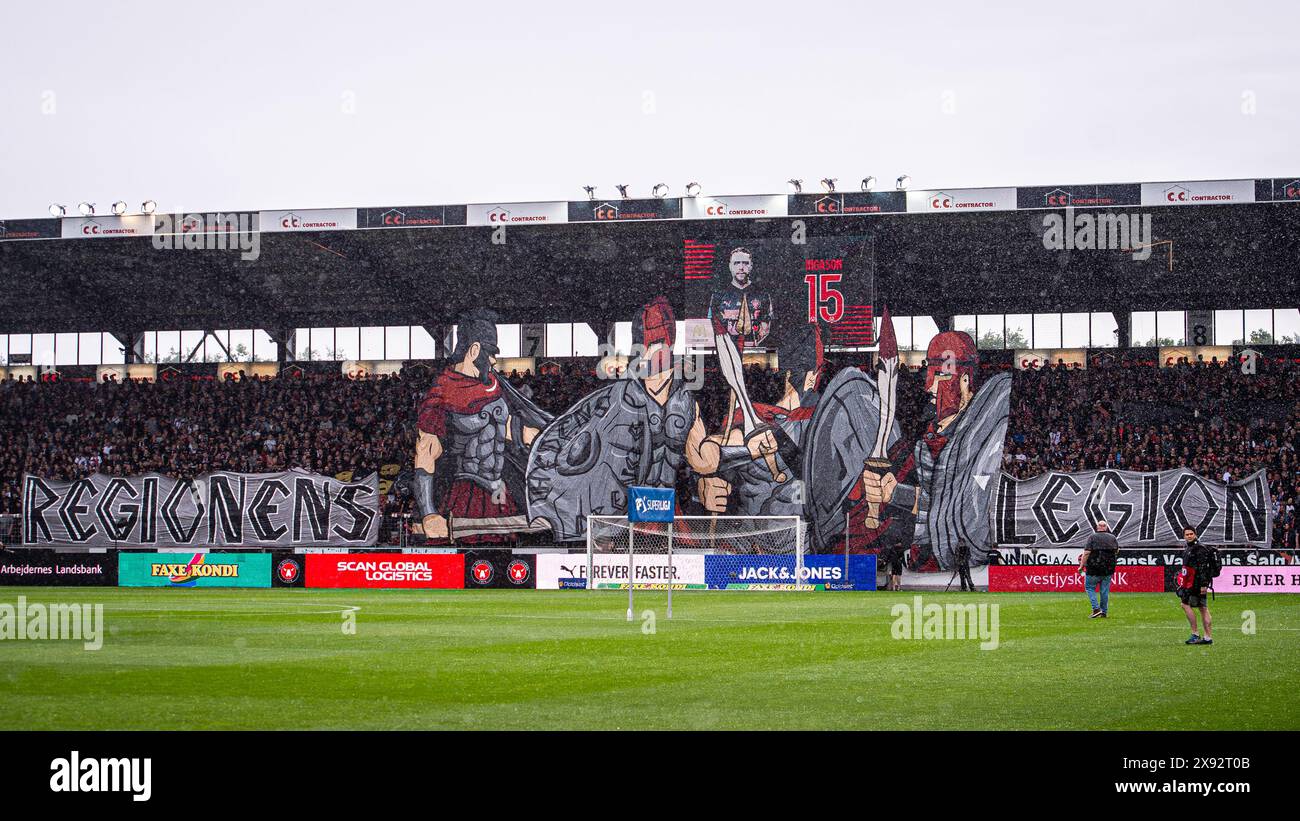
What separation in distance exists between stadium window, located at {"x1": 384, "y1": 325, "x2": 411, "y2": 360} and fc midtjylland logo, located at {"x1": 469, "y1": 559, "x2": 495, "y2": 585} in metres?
24.4

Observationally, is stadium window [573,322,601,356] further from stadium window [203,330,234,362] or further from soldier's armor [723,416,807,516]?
stadium window [203,330,234,362]

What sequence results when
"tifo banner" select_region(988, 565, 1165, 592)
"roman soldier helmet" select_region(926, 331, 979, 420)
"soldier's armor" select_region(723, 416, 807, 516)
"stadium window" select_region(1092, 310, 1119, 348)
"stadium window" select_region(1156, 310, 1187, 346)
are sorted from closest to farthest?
"tifo banner" select_region(988, 565, 1165, 592) → "soldier's armor" select_region(723, 416, 807, 516) → "roman soldier helmet" select_region(926, 331, 979, 420) → "stadium window" select_region(1156, 310, 1187, 346) → "stadium window" select_region(1092, 310, 1119, 348)

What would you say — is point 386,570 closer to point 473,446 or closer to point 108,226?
point 473,446

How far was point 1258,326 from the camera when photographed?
201ft

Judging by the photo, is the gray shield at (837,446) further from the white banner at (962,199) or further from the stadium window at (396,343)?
the stadium window at (396,343)

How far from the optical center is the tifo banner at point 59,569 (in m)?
46.7

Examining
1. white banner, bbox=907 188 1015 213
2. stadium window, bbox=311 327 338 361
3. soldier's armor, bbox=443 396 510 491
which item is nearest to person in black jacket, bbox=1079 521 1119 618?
white banner, bbox=907 188 1015 213

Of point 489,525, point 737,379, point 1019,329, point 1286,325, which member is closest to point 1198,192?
point 1019,329

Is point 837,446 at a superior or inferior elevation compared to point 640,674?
superior

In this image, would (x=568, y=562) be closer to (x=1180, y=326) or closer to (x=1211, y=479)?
(x=1211, y=479)

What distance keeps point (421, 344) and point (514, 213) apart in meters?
14.5

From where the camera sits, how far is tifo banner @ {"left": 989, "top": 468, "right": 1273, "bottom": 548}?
153 feet

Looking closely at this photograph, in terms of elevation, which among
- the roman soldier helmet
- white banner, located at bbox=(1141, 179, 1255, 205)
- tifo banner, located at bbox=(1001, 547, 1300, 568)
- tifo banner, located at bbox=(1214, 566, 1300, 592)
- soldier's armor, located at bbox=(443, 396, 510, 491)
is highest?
white banner, located at bbox=(1141, 179, 1255, 205)

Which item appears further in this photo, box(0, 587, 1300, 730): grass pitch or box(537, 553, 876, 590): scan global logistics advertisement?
box(537, 553, 876, 590): scan global logistics advertisement
